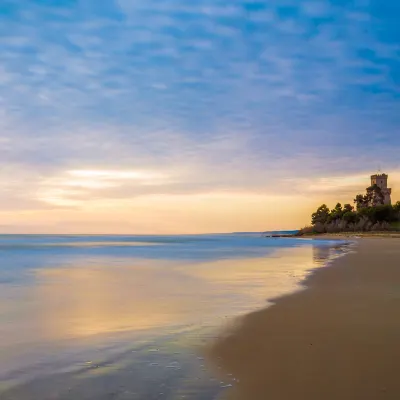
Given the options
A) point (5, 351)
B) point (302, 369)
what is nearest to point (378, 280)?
point (302, 369)

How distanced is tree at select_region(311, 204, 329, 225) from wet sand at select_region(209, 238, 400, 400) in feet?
465

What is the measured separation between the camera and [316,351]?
6180 millimetres

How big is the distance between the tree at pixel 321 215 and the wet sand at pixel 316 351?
5582 inches

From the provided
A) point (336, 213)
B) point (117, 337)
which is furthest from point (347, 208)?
point (117, 337)

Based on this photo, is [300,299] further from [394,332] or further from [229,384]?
[229,384]

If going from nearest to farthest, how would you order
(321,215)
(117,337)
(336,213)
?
1. (117,337)
2. (336,213)
3. (321,215)

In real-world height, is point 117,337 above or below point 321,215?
below

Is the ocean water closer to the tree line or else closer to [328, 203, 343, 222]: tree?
the tree line

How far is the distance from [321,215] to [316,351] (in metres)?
150

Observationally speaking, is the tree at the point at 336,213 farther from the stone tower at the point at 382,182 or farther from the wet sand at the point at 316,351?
the wet sand at the point at 316,351

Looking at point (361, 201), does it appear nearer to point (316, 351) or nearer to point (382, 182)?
point (382, 182)

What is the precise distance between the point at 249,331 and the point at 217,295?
5233mm

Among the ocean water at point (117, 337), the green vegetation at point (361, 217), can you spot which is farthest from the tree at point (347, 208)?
the ocean water at point (117, 337)

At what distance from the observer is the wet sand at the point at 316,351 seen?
188 inches
